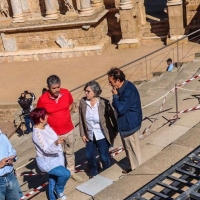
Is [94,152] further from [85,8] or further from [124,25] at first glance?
[85,8]

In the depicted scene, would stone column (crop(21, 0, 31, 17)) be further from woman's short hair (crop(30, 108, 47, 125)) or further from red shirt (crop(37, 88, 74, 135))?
woman's short hair (crop(30, 108, 47, 125))

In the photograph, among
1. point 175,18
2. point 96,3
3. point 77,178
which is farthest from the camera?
point 96,3

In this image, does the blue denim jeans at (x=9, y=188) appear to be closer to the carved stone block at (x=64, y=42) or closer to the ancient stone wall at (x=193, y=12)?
the carved stone block at (x=64, y=42)

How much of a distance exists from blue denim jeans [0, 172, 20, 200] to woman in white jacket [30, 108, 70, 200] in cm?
41

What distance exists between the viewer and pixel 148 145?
24.1 feet

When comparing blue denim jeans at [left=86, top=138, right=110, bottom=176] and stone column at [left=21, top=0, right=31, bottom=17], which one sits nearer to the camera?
blue denim jeans at [left=86, top=138, right=110, bottom=176]

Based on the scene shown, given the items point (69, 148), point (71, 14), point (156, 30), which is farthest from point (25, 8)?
point (69, 148)

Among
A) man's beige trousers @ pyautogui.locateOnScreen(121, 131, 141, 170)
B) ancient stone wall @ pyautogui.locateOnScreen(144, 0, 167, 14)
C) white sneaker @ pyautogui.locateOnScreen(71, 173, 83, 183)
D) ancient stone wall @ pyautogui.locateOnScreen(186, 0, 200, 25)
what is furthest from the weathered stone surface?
man's beige trousers @ pyautogui.locateOnScreen(121, 131, 141, 170)

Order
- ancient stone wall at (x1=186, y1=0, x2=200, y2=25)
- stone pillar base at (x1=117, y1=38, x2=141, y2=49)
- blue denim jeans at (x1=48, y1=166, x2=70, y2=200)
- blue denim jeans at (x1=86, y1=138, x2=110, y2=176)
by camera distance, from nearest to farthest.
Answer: blue denim jeans at (x1=48, y1=166, x2=70, y2=200) → blue denim jeans at (x1=86, y1=138, x2=110, y2=176) → ancient stone wall at (x1=186, y1=0, x2=200, y2=25) → stone pillar base at (x1=117, y1=38, x2=141, y2=49)

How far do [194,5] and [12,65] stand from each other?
7869 millimetres

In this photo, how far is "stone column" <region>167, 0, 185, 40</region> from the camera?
17.1m

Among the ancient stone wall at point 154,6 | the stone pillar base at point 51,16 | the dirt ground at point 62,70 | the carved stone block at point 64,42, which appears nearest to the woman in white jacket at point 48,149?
the dirt ground at point 62,70

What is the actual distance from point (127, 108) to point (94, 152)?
3.77ft

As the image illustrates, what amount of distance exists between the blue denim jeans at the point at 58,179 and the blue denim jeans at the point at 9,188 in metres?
0.46
